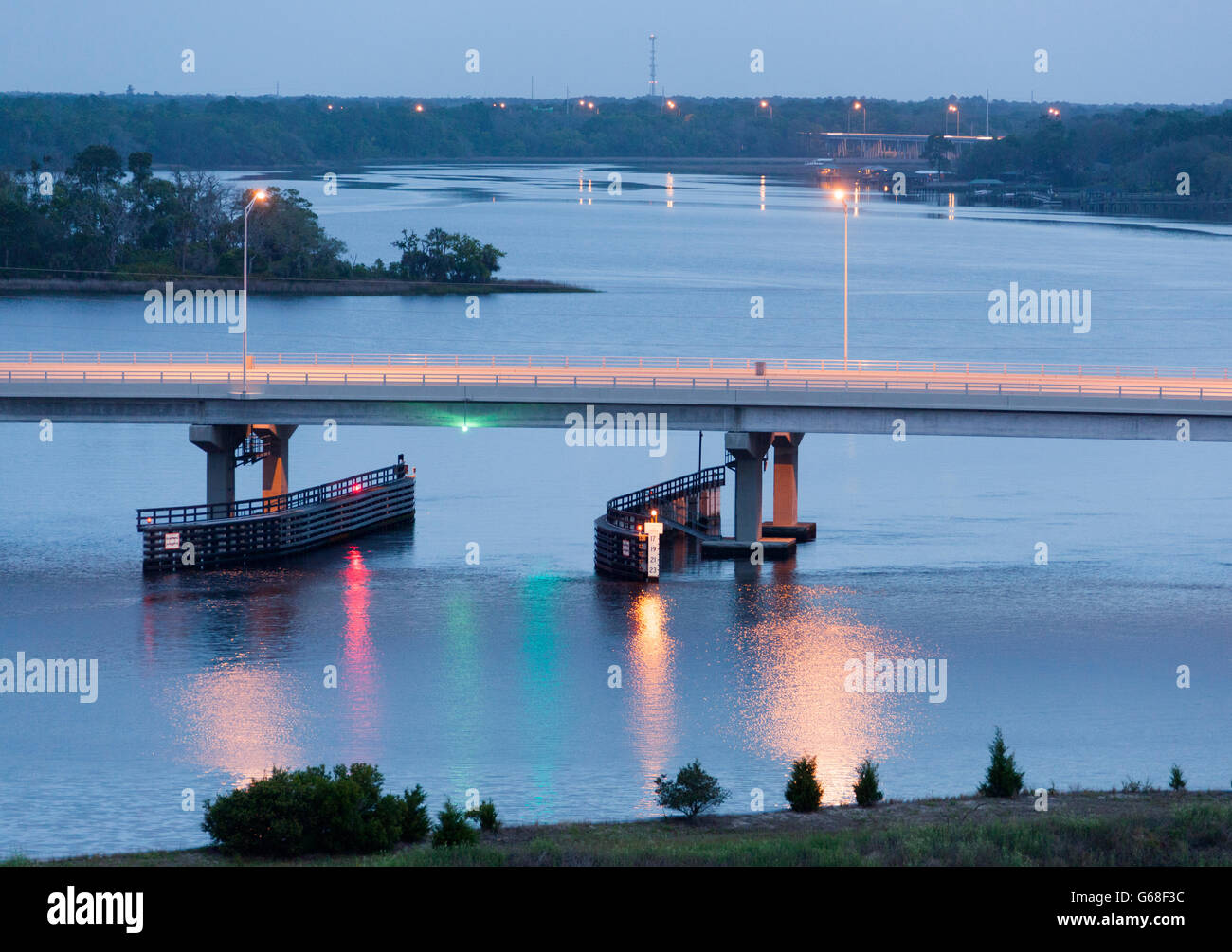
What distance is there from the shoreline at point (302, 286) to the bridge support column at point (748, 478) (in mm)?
111004

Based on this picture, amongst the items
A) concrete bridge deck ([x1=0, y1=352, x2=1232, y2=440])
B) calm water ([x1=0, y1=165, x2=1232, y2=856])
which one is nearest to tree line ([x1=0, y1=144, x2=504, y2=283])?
calm water ([x1=0, y1=165, x2=1232, y2=856])

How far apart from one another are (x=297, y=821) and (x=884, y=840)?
31.8ft

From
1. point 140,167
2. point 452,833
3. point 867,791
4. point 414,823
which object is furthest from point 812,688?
point 140,167

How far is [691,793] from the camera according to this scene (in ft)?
117

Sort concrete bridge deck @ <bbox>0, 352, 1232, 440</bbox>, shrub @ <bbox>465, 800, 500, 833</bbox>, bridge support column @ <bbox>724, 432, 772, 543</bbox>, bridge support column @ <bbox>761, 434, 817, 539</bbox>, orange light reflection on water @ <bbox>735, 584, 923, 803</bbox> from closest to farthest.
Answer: shrub @ <bbox>465, 800, 500, 833</bbox> → orange light reflection on water @ <bbox>735, 584, 923, 803</bbox> → concrete bridge deck @ <bbox>0, 352, 1232, 440</bbox> → bridge support column @ <bbox>724, 432, 772, 543</bbox> → bridge support column @ <bbox>761, 434, 817, 539</bbox>

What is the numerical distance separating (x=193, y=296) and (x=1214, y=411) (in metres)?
128

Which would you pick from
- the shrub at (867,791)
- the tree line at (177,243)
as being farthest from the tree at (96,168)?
the shrub at (867,791)

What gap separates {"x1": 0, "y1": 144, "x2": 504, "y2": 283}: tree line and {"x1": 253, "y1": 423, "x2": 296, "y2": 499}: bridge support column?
111461 millimetres

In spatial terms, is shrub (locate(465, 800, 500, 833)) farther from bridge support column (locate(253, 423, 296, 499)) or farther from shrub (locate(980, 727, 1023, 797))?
bridge support column (locate(253, 423, 296, 499))

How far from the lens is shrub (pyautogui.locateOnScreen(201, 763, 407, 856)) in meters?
31.9

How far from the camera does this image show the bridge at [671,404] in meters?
62.9
